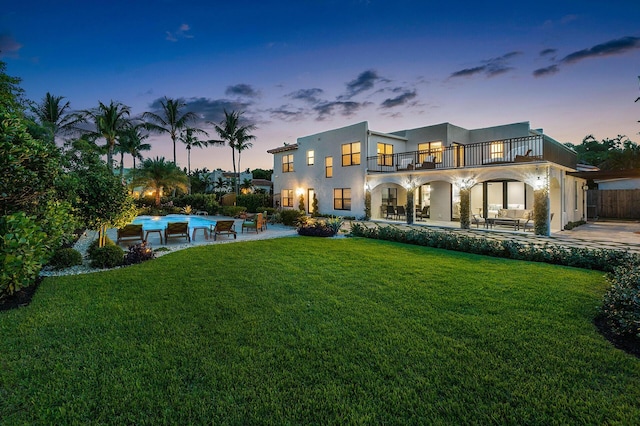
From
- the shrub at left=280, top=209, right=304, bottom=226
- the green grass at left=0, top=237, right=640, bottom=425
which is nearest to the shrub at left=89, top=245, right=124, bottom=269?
the green grass at left=0, top=237, right=640, bottom=425

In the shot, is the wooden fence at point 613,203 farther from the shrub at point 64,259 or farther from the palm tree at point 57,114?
the palm tree at point 57,114

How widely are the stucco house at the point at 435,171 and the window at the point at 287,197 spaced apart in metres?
0.21

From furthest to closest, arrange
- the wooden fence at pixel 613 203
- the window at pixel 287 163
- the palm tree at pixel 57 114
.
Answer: the palm tree at pixel 57 114
the window at pixel 287 163
the wooden fence at pixel 613 203

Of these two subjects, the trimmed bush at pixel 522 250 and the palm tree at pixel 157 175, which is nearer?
the trimmed bush at pixel 522 250

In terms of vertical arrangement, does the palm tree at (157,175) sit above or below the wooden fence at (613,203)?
above

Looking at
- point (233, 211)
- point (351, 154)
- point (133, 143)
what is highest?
point (133, 143)

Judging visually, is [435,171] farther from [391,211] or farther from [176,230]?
[176,230]

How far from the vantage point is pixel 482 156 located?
609 inches

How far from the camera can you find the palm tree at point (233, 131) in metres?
33.5

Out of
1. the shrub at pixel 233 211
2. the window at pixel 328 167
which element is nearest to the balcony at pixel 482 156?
the window at pixel 328 167

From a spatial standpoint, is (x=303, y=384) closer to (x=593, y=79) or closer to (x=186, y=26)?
(x=186, y=26)

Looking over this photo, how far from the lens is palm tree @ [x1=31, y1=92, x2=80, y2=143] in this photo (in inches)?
1210

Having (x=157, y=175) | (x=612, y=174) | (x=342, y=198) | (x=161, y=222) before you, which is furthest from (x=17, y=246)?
(x=157, y=175)

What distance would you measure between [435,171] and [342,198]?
25.2 ft
